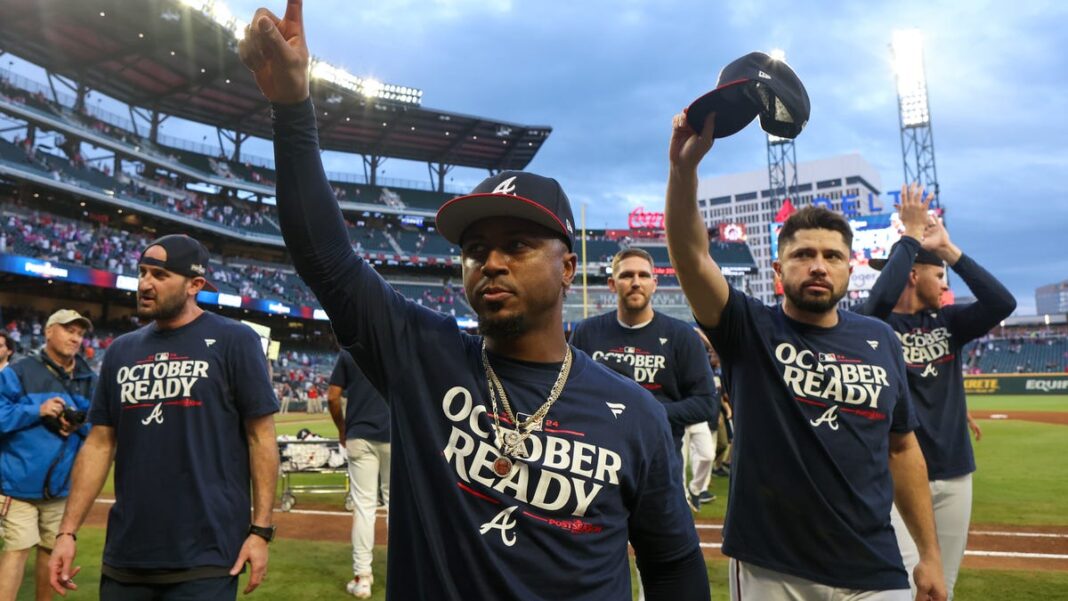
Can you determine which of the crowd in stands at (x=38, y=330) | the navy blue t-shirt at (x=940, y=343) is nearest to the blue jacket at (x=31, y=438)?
the navy blue t-shirt at (x=940, y=343)

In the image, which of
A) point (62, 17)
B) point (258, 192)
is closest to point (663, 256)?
point (258, 192)

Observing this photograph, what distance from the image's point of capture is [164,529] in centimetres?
319

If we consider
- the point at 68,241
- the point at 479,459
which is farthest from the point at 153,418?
the point at 68,241

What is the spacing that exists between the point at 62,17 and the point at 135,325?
17.3m

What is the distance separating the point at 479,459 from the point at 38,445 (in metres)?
5.02

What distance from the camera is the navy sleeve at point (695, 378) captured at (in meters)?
5.17

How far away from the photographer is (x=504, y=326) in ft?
6.34

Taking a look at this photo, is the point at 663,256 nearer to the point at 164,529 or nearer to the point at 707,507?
the point at 707,507

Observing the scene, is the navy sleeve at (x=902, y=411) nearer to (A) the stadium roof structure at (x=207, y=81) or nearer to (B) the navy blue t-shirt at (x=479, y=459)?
Answer: (B) the navy blue t-shirt at (x=479, y=459)

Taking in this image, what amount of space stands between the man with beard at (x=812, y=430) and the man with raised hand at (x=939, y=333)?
4.24 feet

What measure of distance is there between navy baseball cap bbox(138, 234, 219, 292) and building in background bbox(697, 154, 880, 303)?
471 feet

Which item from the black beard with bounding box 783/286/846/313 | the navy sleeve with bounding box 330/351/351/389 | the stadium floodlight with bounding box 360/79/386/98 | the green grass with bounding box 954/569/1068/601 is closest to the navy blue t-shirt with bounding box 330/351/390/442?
the navy sleeve with bounding box 330/351/351/389

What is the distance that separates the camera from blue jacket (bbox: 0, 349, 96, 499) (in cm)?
501

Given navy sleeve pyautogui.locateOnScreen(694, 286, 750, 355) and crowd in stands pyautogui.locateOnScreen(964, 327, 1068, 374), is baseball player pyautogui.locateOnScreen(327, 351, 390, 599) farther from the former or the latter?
crowd in stands pyautogui.locateOnScreen(964, 327, 1068, 374)
